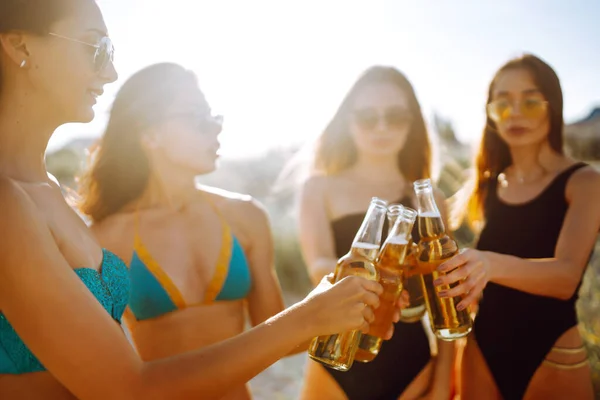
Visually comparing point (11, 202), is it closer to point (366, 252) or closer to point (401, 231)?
point (366, 252)

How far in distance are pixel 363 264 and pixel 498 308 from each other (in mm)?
1441

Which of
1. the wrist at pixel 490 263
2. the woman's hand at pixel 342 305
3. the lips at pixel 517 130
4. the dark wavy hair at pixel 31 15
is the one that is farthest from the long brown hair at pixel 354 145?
the dark wavy hair at pixel 31 15

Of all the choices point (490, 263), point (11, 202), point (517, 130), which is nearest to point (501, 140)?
point (517, 130)

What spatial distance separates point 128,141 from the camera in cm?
301

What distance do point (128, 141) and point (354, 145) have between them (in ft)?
4.58

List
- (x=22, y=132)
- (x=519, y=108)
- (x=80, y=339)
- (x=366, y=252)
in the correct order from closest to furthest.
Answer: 1. (x=80, y=339)
2. (x=22, y=132)
3. (x=366, y=252)
4. (x=519, y=108)

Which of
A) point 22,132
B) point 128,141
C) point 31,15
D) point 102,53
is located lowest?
point 128,141

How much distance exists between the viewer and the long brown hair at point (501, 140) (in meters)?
3.21

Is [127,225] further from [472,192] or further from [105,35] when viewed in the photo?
[472,192]

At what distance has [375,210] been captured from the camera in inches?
75.9

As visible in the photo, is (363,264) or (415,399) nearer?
(363,264)

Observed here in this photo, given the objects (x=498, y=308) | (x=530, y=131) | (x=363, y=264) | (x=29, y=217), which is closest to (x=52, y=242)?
(x=29, y=217)

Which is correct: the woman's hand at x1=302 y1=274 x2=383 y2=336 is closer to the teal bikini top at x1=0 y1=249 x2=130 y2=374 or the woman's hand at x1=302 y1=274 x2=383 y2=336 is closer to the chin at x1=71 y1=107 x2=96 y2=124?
the teal bikini top at x1=0 y1=249 x2=130 y2=374

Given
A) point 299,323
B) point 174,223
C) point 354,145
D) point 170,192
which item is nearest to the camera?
point 299,323
